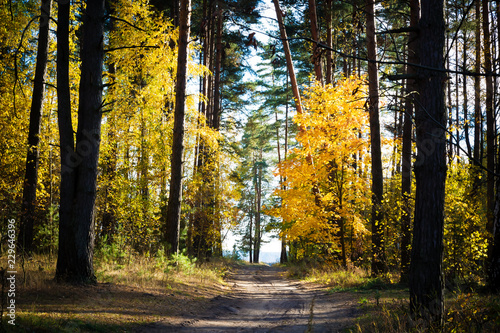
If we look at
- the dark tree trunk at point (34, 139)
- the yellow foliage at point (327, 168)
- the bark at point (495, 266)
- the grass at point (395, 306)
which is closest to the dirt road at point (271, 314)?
the grass at point (395, 306)

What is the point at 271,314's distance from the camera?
6.97m

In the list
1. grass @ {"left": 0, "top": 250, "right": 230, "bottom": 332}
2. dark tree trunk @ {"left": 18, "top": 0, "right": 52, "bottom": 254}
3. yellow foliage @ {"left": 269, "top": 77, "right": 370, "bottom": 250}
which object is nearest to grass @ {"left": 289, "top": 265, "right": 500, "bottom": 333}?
yellow foliage @ {"left": 269, "top": 77, "right": 370, "bottom": 250}

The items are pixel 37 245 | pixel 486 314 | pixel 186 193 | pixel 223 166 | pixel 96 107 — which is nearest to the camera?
pixel 486 314

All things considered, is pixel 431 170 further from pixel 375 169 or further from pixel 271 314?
pixel 375 169

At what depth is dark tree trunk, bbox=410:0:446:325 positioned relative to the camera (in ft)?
15.5


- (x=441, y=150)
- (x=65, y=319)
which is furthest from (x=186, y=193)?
(x=441, y=150)

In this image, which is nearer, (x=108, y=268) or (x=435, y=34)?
(x=435, y=34)

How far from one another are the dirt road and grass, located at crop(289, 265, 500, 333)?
430 millimetres

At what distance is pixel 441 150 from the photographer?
4770 millimetres

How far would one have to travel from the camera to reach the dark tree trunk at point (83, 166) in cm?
632

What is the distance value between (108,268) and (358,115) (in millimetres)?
9151

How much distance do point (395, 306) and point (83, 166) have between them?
632cm

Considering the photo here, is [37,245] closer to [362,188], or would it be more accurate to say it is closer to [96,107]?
[96,107]

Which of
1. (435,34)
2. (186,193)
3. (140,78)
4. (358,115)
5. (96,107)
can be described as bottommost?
(186,193)
